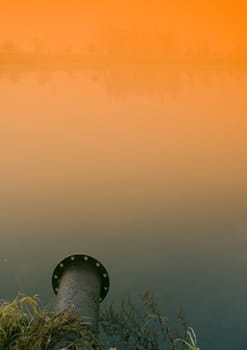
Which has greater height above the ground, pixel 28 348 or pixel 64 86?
pixel 64 86

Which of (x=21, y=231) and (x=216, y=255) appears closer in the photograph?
(x=216, y=255)

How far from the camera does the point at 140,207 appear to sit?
12297 millimetres

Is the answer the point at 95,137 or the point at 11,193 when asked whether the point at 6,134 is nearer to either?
the point at 95,137

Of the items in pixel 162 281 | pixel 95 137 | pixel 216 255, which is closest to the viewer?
pixel 162 281

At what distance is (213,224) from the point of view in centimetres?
1093

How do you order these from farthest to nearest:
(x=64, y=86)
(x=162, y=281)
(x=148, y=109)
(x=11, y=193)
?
(x=64, y=86), (x=148, y=109), (x=11, y=193), (x=162, y=281)

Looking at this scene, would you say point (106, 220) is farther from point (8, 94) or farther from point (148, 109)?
point (8, 94)

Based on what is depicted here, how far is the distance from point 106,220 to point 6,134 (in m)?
14.4

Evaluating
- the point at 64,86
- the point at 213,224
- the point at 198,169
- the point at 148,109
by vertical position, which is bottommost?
the point at 213,224

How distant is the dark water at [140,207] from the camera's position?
7875 millimetres

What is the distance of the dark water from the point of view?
7.88 metres

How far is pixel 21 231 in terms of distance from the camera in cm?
1049

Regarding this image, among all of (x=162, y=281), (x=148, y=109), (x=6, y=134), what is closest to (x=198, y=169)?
(x=162, y=281)

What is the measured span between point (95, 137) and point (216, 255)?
50.8 ft
